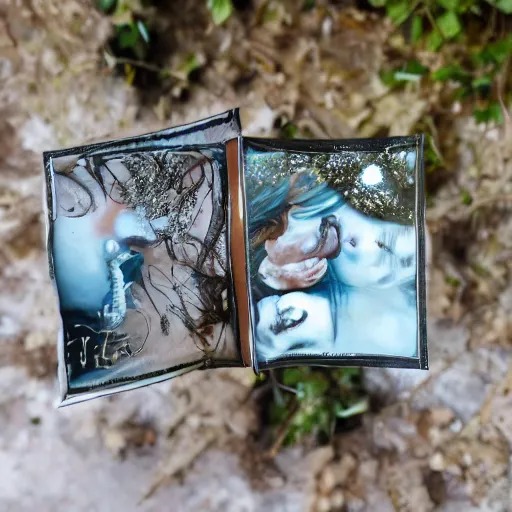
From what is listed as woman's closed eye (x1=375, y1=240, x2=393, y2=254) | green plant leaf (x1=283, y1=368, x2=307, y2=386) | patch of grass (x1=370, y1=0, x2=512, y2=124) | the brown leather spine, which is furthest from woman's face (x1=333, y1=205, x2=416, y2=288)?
patch of grass (x1=370, y1=0, x2=512, y2=124)

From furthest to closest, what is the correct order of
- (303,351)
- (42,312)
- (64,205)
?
1. (42,312)
2. (303,351)
3. (64,205)

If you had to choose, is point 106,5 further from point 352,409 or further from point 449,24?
point 352,409

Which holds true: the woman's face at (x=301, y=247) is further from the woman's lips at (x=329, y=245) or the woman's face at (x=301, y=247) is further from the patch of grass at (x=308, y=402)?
the patch of grass at (x=308, y=402)

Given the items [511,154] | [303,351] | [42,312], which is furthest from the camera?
[511,154]

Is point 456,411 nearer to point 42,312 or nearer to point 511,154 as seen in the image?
point 511,154

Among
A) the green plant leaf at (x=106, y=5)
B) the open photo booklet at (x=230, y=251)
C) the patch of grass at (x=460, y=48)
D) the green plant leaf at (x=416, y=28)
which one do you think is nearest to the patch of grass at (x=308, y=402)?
Answer: the open photo booklet at (x=230, y=251)

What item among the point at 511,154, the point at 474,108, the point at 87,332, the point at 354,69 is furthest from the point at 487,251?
the point at 87,332

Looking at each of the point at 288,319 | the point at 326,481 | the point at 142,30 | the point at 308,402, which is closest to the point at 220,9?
the point at 142,30
